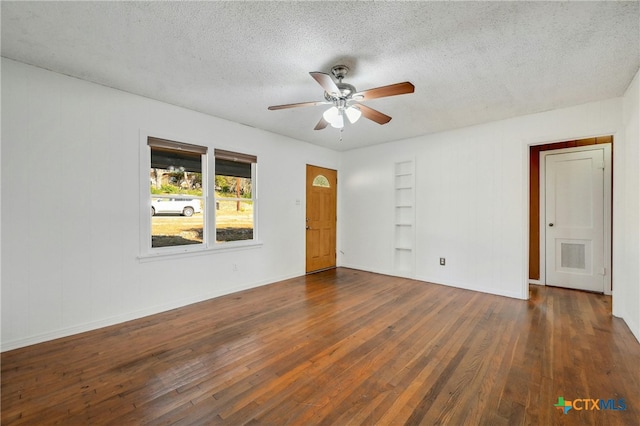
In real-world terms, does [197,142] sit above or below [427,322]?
above

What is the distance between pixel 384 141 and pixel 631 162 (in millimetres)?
3278

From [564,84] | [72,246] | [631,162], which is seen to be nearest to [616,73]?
[564,84]

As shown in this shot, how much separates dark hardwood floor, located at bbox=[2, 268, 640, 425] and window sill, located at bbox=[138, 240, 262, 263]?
70 cm

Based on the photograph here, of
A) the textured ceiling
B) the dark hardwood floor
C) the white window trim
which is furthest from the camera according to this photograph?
the white window trim

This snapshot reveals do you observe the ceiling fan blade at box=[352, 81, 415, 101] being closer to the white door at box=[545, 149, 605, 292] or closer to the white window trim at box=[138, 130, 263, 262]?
the white window trim at box=[138, 130, 263, 262]

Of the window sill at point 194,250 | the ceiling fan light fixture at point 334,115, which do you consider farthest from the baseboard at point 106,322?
the ceiling fan light fixture at point 334,115

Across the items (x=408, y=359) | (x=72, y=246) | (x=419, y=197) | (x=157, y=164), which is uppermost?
(x=157, y=164)

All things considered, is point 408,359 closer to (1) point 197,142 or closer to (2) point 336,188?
(1) point 197,142

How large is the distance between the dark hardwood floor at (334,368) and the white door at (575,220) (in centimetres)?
92

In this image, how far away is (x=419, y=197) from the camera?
4988 mm

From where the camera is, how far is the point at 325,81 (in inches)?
86.0

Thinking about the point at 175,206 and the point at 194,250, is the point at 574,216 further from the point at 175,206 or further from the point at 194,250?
the point at 175,206

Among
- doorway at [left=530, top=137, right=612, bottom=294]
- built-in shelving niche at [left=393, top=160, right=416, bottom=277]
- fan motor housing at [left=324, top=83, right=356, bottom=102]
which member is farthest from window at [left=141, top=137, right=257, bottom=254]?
doorway at [left=530, top=137, right=612, bottom=294]

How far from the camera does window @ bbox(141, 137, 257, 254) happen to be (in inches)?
137
